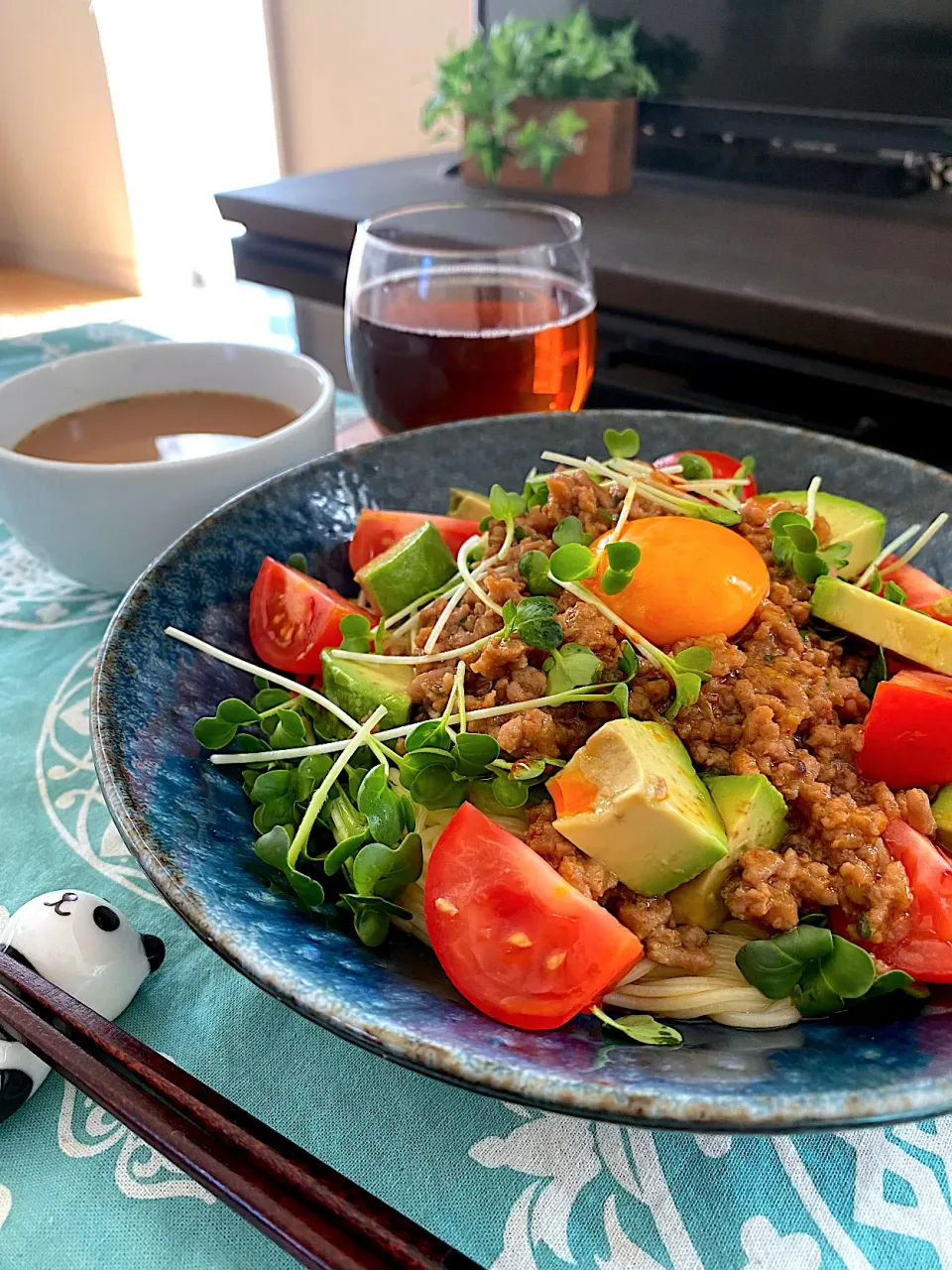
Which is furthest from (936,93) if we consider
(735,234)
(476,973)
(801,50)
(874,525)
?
(476,973)

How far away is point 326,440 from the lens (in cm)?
191

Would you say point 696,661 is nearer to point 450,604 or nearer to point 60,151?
point 450,604

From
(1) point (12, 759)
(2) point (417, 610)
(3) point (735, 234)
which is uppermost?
(3) point (735, 234)

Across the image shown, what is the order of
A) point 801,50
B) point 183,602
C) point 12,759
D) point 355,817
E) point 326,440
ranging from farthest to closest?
point 801,50 < point 326,440 < point 12,759 < point 183,602 < point 355,817

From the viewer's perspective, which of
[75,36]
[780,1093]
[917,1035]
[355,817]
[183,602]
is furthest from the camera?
[75,36]

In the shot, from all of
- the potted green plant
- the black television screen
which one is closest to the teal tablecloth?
the potted green plant

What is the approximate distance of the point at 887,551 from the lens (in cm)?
152

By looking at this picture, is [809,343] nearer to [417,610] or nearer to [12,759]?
[417,610]

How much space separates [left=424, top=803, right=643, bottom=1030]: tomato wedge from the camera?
961 millimetres

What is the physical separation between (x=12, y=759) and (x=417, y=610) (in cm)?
72

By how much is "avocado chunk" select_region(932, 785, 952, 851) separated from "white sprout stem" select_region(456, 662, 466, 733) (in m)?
0.59

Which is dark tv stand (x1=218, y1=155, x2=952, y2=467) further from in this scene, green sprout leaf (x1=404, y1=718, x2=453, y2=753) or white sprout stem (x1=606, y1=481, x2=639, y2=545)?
green sprout leaf (x1=404, y1=718, x2=453, y2=753)

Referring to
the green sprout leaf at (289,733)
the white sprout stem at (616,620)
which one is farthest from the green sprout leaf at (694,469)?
the green sprout leaf at (289,733)

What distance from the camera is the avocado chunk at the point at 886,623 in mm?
1242
